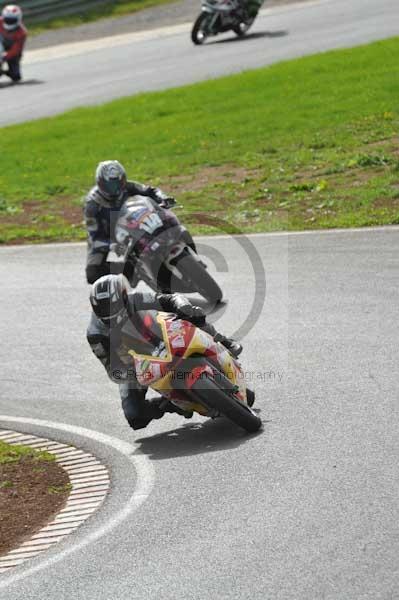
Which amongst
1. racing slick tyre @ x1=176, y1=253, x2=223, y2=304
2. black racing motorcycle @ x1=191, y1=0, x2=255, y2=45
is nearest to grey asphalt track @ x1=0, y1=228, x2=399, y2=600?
racing slick tyre @ x1=176, y1=253, x2=223, y2=304

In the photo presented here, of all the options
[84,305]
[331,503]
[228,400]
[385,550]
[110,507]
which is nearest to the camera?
[385,550]

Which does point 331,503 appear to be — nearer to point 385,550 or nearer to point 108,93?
point 385,550

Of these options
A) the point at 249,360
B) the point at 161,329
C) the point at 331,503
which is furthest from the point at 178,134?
the point at 331,503

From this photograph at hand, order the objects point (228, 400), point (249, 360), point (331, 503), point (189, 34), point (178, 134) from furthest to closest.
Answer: point (189, 34)
point (178, 134)
point (249, 360)
point (228, 400)
point (331, 503)

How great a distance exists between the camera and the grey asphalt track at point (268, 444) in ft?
23.1

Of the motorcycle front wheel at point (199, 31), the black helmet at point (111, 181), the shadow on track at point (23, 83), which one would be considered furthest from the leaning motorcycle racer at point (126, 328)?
the motorcycle front wheel at point (199, 31)

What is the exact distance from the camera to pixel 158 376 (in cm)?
948

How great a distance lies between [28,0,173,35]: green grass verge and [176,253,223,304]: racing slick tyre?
25323mm

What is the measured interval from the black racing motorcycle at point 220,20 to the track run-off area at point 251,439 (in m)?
15.0

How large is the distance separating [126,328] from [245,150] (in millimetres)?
13105

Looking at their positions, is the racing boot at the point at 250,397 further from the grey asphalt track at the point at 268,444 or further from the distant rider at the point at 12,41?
the distant rider at the point at 12,41

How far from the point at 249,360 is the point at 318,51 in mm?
18722

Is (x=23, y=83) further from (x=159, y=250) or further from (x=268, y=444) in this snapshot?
(x=268, y=444)

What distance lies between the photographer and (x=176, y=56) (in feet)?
105
